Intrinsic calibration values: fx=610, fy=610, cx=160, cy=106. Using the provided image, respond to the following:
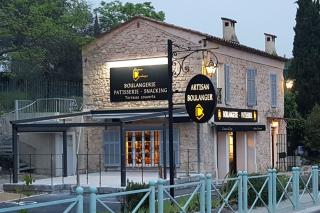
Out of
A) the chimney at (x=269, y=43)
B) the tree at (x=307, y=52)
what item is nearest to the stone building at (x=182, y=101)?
the chimney at (x=269, y=43)

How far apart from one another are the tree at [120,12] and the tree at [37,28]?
7.16 m

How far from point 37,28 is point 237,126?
37.2ft

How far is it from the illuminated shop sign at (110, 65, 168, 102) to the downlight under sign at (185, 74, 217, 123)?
43.2 feet

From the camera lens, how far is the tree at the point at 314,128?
33906 mm

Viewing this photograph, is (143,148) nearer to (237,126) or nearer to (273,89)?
(237,126)

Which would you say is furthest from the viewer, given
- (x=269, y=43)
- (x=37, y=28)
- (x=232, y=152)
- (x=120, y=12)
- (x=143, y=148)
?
(x=120, y=12)

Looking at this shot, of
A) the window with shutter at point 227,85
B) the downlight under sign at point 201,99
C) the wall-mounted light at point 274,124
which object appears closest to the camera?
the downlight under sign at point 201,99

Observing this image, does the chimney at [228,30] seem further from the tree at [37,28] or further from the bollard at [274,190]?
the bollard at [274,190]

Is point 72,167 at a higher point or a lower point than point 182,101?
lower

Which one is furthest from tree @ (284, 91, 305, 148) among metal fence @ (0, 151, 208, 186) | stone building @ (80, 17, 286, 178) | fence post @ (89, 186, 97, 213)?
fence post @ (89, 186, 97, 213)

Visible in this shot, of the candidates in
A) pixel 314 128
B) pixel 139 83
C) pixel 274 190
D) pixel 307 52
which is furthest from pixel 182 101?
pixel 307 52

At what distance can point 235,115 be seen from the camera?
93.5ft

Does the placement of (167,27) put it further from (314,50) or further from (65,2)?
(314,50)

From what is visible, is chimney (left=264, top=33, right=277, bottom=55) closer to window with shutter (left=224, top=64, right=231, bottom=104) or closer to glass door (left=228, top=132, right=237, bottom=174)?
glass door (left=228, top=132, right=237, bottom=174)
